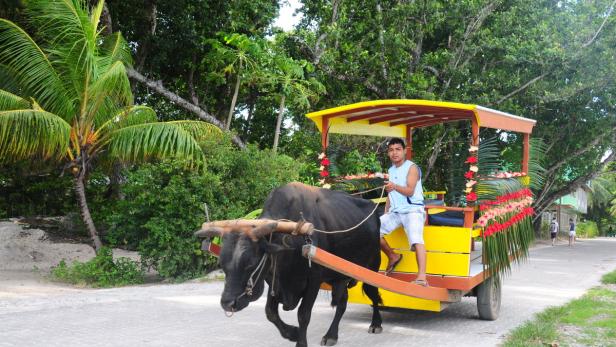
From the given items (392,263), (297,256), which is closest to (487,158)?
(392,263)

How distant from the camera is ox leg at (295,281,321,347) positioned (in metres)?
5.29

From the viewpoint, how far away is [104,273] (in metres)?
11.1

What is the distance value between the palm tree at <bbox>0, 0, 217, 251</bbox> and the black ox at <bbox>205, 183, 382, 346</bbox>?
538cm

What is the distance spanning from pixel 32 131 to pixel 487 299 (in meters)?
8.21

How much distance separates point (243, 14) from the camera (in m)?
17.2

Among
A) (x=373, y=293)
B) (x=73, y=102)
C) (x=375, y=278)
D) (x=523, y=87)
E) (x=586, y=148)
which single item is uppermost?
(x=523, y=87)

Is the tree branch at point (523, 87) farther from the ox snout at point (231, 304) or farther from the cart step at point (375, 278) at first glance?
the ox snout at point (231, 304)

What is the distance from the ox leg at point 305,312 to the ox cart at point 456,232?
0.62 metres

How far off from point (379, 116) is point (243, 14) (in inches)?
416

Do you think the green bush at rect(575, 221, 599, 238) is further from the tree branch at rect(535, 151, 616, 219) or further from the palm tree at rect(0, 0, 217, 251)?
the palm tree at rect(0, 0, 217, 251)

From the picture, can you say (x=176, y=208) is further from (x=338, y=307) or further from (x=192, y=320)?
(x=338, y=307)

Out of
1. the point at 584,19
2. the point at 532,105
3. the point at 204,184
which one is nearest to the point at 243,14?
the point at 204,184

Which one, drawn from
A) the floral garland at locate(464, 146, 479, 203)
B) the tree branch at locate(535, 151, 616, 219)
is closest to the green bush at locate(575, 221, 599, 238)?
the tree branch at locate(535, 151, 616, 219)

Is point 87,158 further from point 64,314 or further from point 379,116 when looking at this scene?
point 379,116
